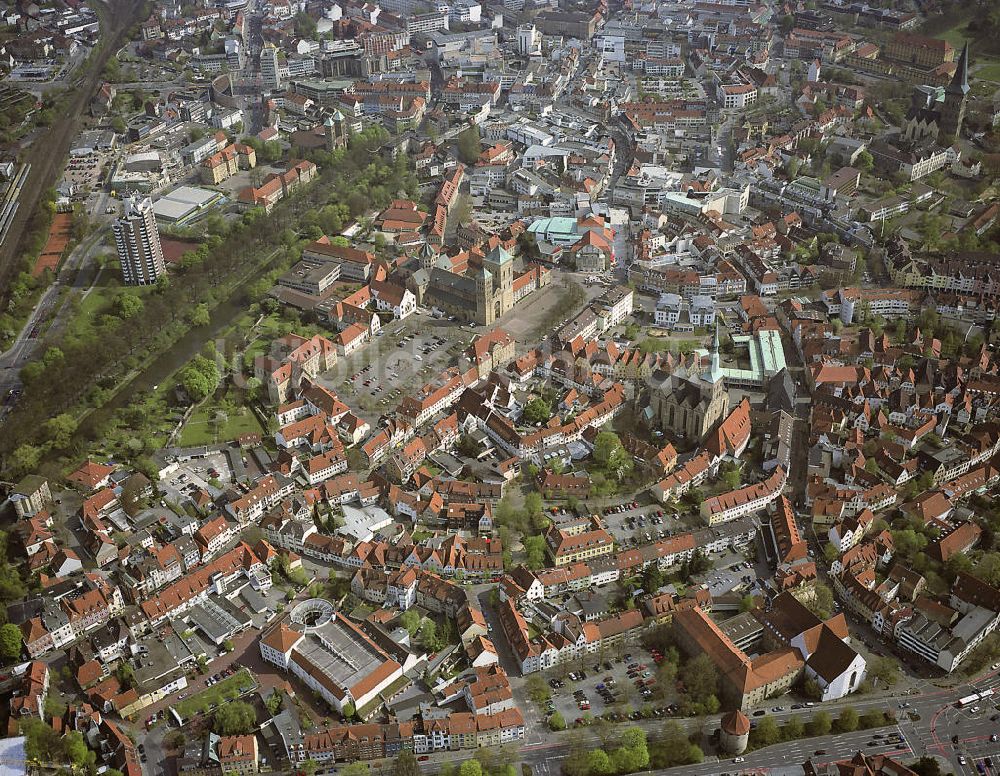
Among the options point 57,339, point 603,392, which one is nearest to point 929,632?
point 603,392

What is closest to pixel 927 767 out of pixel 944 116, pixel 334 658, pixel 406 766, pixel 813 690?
pixel 813 690

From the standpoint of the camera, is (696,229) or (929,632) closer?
(929,632)

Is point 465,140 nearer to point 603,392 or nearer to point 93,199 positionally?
point 93,199

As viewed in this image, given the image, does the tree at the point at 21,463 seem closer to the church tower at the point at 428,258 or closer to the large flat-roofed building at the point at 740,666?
the church tower at the point at 428,258

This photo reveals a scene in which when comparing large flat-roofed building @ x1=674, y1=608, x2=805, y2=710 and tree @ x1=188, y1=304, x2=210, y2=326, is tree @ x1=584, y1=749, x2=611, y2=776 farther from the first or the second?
tree @ x1=188, y1=304, x2=210, y2=326

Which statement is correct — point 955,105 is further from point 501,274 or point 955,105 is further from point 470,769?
point 470,769

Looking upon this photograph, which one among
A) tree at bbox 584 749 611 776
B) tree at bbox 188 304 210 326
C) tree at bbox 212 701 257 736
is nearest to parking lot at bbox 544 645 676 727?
tree at bbox 584 749 611 776
